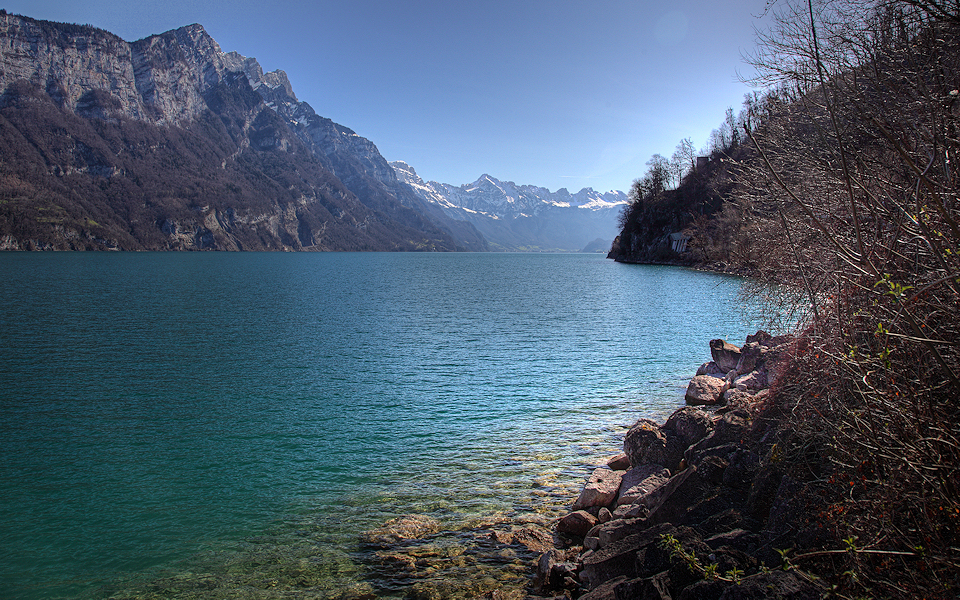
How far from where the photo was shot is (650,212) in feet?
451

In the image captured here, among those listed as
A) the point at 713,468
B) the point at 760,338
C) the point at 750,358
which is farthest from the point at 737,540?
the point at 760,338

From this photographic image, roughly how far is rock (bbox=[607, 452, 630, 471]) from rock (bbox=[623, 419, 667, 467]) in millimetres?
213

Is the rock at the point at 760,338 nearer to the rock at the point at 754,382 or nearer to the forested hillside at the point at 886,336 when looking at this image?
the rock at the point at 754,382

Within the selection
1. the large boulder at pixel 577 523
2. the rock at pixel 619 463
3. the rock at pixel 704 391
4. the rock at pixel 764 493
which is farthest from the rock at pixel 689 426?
the rock at pixel 704 391

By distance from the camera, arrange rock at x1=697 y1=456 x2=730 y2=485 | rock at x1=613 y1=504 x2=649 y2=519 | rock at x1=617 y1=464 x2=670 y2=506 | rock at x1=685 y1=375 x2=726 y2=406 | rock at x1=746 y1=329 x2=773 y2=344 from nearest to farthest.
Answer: rock at x1=697 y1=456 x2=730 y2=485
rock at x1=613 y1=504 x2=649 y2=519
rock at x1=617 y1=464 x2=670 y2=506
rock at x1=685 y1=375 x2=726 y2=406
rock at x1=746 y1=329 x2=773 y2=344

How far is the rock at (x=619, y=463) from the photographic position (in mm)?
14328

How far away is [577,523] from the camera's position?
11.0 metres

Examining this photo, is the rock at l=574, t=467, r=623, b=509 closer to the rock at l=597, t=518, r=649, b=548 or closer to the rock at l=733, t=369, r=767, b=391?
the rock at l=597, t=518, r=649, b=548

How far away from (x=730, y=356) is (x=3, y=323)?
51.6m

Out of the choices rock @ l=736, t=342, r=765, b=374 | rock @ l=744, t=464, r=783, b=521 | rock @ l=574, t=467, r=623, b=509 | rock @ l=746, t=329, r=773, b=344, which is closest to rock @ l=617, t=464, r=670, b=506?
rock @ l=574, t=467, r=623, b=509

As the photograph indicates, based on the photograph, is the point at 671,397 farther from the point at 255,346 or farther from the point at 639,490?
the point at 255,346

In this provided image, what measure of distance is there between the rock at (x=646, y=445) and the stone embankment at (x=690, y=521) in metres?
0.03

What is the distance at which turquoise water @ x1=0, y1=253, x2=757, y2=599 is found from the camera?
1161cm

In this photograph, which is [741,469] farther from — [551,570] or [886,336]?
[886,336]
